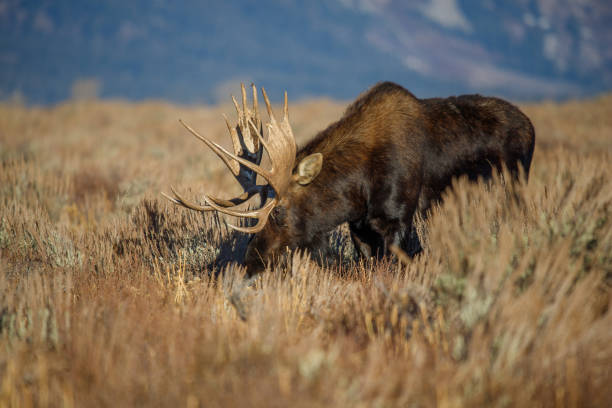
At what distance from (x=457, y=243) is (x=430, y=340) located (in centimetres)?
54

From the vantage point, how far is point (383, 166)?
3.25 meters

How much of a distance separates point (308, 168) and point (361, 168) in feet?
1.52

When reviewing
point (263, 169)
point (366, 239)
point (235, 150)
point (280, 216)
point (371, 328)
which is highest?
point (235, 150)

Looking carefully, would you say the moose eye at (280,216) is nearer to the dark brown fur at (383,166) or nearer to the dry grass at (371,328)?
the dark brown fur at (383,166)

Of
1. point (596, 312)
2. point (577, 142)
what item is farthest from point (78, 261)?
point (577, 142)

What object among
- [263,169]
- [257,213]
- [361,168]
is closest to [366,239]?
[361,168]

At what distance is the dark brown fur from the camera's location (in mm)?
3176

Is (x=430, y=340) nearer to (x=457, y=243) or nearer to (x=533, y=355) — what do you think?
(x=533, y=355)

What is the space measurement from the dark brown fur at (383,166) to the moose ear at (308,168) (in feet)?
0.23

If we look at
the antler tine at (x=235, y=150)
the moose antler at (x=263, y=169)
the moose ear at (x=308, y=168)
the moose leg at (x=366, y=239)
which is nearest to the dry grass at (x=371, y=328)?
the moose leg at (x=366, y=239)

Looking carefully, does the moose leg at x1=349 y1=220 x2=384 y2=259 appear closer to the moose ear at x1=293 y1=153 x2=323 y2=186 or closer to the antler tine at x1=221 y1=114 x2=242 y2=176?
the moose ear at x1=293 y1=153 x2=323 y2=186

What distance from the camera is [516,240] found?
7.14 ft

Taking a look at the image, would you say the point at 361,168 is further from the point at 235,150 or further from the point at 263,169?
the point at 235,150

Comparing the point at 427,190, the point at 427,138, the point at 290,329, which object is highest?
the point at 427,138
